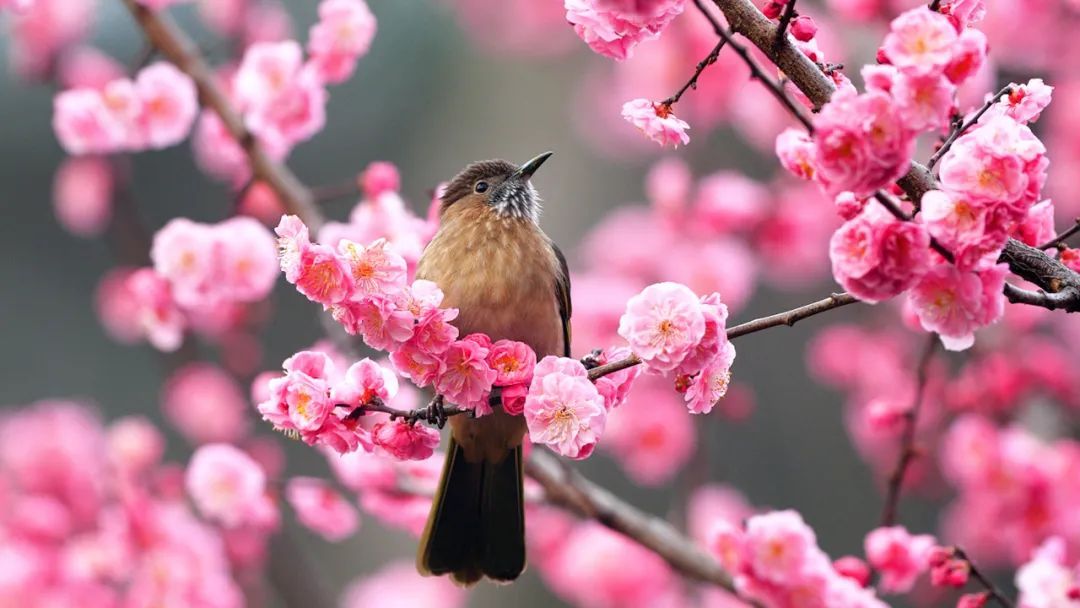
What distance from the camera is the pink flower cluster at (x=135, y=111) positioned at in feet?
9.46

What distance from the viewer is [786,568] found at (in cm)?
224

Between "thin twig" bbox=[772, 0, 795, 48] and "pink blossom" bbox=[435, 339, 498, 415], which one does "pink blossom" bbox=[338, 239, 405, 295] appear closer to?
"pink blossom" bbox=[435, 339, 498, 415]

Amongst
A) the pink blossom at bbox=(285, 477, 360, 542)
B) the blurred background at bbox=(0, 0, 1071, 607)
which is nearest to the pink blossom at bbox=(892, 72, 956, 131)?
the pink blossom at bbox=(285, 477, 360, 542)

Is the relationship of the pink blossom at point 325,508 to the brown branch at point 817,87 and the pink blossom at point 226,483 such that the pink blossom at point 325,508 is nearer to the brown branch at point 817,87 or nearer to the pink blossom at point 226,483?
the pink blossom at point 226,483

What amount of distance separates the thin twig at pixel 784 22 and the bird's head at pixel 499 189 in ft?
4.09

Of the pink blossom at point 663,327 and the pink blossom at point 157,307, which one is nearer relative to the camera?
the pink blossom at point 663,327

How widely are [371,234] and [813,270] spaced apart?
2.30 meters

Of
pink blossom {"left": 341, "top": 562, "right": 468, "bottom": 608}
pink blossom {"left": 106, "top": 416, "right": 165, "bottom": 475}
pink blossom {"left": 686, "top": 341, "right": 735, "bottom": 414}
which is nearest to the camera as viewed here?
pink blossom {"left": 686, "top": 341, "right": 735, "bottom": 414}

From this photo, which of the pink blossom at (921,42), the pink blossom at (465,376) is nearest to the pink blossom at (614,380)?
the pink blossom at (465,376)

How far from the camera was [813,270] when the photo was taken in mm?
4254

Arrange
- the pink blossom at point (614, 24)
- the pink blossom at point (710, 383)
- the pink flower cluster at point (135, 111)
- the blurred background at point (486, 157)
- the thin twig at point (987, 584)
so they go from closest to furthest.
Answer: the pink blossom at point (614, 24) → the pink blossom at point (710, 383) → the thin twig at point (987, 584) → the pink flower cluster at point (135, 111) → the blurred background at point (486, 157)

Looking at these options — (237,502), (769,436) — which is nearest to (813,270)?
(769,436)

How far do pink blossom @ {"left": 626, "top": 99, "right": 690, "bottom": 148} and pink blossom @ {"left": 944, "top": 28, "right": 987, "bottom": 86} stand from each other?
0.37 metres

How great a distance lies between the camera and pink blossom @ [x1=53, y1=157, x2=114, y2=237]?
168 inches
